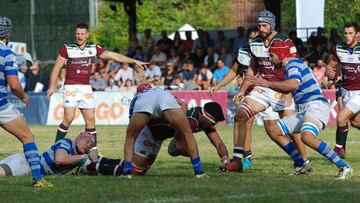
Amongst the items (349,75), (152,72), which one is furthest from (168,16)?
(349,75)

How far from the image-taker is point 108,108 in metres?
30.2

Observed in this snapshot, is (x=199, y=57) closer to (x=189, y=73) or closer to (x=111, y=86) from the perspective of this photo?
(x=189, y=73)

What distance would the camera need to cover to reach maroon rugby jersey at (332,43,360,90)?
16.4 metres

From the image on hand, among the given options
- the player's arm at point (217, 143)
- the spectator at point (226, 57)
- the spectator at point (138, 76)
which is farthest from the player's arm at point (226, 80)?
the spectator at point (138, 76)

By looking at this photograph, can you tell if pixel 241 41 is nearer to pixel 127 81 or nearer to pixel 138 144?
pixel 127 81

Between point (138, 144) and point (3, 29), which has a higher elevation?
point (3, 29)

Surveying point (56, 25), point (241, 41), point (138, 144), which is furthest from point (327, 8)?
point (138, 144)

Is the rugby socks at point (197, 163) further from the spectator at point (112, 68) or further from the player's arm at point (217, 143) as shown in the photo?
the spectator at point (112, 68)

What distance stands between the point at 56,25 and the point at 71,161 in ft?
91.4

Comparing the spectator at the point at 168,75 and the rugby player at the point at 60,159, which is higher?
the rugby player at the point at 60,159

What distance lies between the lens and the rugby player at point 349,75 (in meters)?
16.1

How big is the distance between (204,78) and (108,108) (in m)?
3.00

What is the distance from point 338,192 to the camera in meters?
11.2

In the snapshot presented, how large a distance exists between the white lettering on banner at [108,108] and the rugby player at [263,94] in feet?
48.3
